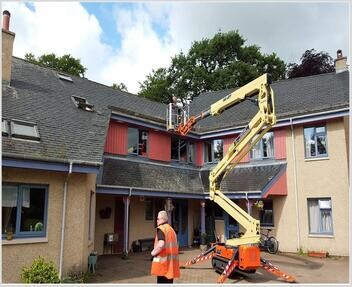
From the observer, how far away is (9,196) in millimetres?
10086

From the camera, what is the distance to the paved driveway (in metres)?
11.2

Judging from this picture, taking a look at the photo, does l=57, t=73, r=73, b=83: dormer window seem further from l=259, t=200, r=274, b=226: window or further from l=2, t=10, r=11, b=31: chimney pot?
l=259, t=200, r=274, b=226: window

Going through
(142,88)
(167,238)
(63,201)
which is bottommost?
(167,238)

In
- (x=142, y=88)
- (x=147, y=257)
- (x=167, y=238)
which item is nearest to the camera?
(x=167, y=238)

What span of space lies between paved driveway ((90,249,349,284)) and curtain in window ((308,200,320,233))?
1.59 m

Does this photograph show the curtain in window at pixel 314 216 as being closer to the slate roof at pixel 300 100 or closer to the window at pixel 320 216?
the window at pixel 320 216

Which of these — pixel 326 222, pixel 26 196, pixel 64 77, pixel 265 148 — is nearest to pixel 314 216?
pixel 326 222

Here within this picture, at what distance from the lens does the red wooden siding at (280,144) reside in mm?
18500

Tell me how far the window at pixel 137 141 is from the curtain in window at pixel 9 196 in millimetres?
8362

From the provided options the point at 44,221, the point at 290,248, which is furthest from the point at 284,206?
the point at 44,221

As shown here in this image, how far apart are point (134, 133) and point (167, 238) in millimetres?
11864

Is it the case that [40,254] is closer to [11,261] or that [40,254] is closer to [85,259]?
[11,261]

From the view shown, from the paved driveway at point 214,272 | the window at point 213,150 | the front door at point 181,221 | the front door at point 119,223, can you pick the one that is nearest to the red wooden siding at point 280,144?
the window at point 213,150

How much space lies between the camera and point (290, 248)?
17.3 meters
